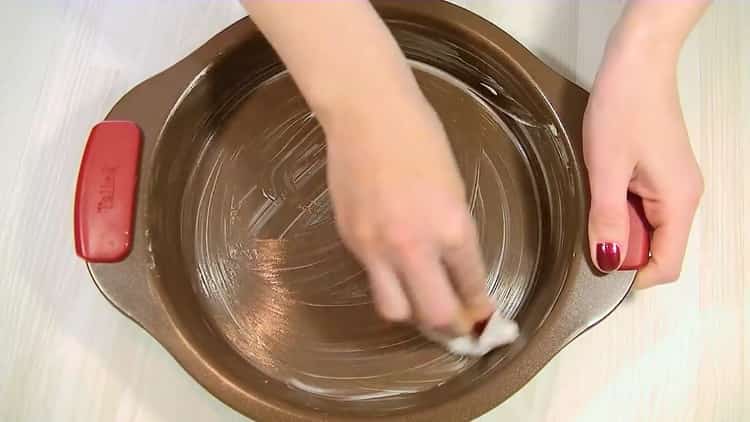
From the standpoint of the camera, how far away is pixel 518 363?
572mm

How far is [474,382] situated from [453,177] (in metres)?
0.21

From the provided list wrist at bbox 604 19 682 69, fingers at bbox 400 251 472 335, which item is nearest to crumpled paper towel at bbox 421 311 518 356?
fingers at bbox 400 251 472 335

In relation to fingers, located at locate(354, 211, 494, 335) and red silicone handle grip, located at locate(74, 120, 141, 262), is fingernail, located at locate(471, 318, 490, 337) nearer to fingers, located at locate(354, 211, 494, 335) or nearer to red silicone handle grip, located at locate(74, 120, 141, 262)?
fingers, located at locate(354, 211, 494, 335)

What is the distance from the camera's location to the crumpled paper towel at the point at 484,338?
630 mm

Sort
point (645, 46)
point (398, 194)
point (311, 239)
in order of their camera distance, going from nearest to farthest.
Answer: point (398, 194) < point (645, 46) < point (311, 239)

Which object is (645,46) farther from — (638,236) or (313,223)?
(313,223)

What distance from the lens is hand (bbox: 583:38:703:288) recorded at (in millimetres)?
565

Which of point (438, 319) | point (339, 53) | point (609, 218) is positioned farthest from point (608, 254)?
point (339, 53)

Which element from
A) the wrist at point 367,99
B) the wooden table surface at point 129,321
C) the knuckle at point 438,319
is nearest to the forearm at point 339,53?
the wrist at point 367,99

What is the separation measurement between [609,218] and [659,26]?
0.14 m

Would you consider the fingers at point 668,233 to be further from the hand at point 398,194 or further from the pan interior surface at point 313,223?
the hand at point 398,194

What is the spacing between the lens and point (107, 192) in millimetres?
598

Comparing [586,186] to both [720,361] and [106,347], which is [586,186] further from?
[106,347]

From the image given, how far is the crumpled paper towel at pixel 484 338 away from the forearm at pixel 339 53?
0.78 ft
